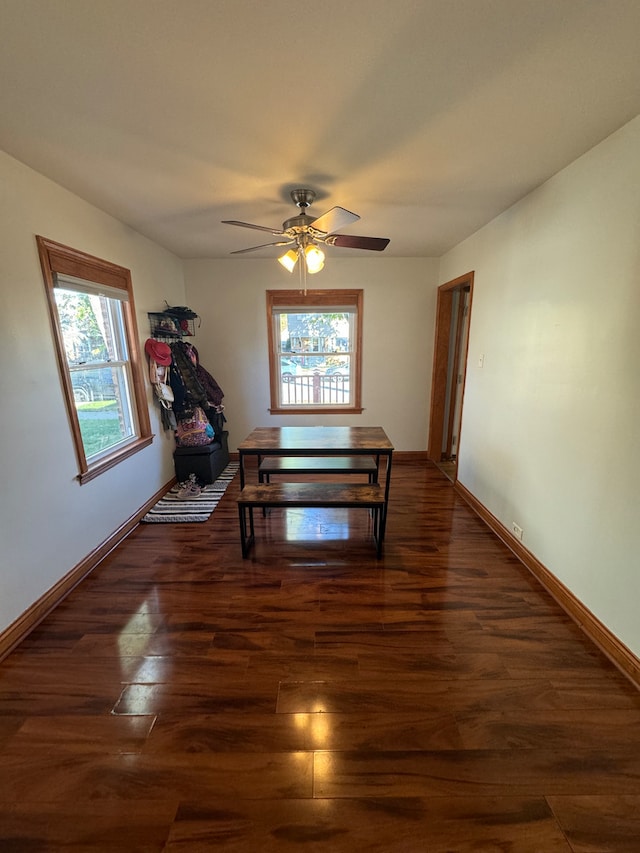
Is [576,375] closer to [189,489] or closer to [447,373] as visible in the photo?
[447,373]

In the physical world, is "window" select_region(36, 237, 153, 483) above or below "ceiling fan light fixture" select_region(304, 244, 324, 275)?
below

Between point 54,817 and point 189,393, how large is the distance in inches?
119

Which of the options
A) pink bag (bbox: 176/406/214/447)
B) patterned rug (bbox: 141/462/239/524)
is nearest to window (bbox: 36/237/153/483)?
pink bag (bbox: 176/406/214/447)

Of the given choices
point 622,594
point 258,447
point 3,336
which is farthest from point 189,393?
point 622,594

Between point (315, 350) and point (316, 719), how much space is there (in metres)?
3.64

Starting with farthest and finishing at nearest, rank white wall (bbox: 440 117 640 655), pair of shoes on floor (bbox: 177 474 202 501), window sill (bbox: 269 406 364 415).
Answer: window sill (bbox: 269 406 364 415) → pair of shoes on floor (bbox: 177 474 202 501) → white wall (bbox: 440 117 640 655)

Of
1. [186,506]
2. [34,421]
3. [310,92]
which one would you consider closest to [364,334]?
[186,506]

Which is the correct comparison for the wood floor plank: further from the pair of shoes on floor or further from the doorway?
the doorway

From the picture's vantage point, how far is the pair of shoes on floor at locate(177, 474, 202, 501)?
3.42m

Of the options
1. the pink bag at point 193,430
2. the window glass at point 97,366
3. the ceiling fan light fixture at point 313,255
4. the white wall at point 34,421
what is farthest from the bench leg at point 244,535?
the ceiling fan light fixture at point 313,255

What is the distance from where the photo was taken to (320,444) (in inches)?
108

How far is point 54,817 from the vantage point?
110cm

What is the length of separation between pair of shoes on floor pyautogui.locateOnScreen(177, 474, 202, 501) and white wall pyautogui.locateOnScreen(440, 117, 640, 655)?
2.83 metres

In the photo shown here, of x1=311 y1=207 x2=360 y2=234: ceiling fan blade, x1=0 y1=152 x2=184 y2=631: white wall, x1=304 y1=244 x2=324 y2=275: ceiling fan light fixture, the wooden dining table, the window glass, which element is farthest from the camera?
the wooden dining table
